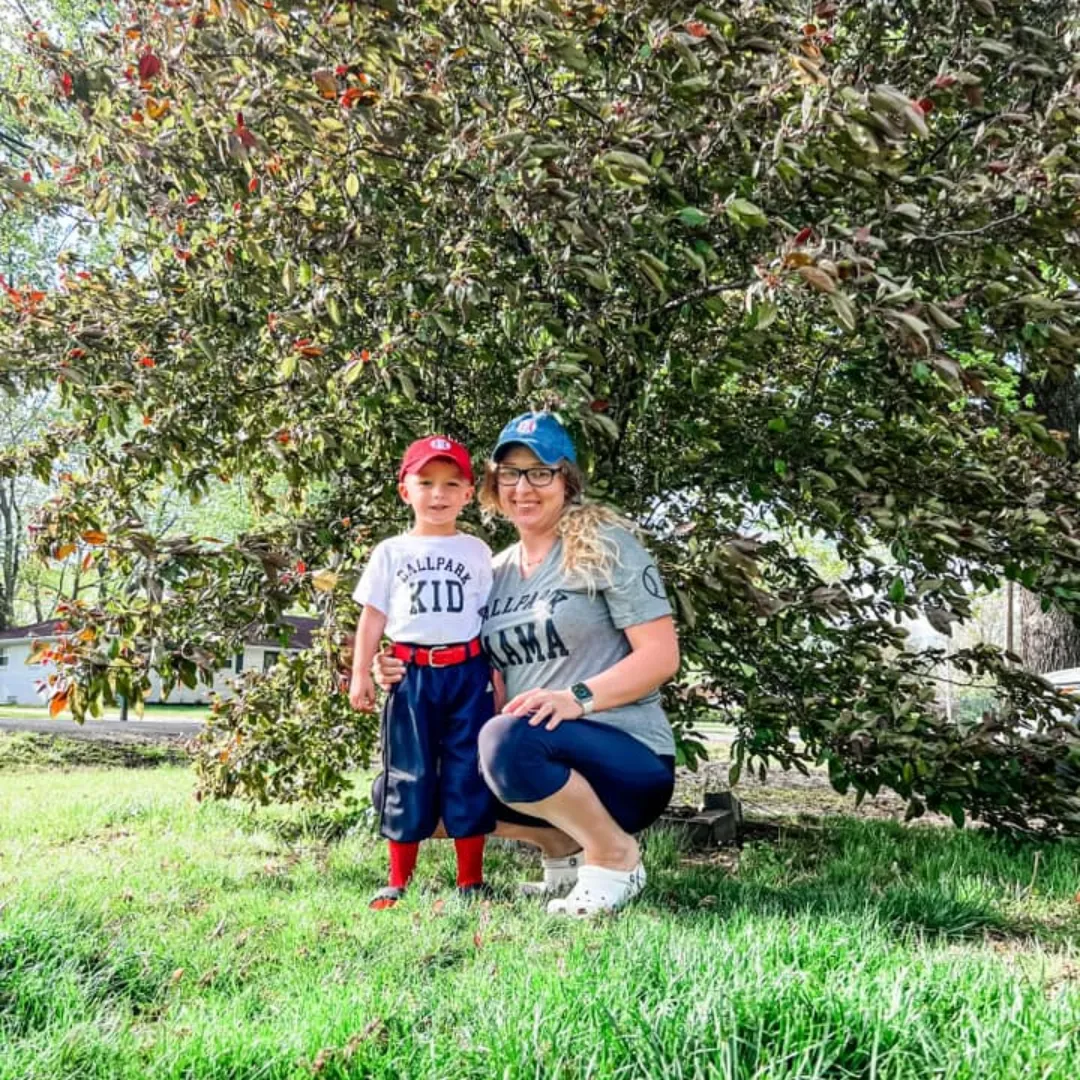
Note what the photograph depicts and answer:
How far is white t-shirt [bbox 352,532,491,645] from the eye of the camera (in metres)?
3.38

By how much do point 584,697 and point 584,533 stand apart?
531mm

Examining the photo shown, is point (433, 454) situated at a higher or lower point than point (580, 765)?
higher

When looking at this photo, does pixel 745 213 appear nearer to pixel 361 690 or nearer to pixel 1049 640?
pixel 361 690

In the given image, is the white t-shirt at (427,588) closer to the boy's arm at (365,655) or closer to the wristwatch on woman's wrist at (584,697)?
the boy's arm at (365,655)

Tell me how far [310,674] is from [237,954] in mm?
2007

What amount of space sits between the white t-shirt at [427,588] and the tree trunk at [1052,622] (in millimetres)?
4954

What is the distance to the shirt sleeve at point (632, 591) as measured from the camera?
3.14m

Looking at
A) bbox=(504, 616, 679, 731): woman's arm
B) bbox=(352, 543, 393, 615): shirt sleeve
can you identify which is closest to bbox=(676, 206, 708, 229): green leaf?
bbox=(504, 616, 679, 731): woman's arm

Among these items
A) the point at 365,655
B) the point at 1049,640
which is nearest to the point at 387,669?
the point at 365,655

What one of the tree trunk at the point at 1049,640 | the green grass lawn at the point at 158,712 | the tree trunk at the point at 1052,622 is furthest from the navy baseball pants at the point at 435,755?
the green grass lawn at the point at 158,712

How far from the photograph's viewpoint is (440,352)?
3900 millimetres

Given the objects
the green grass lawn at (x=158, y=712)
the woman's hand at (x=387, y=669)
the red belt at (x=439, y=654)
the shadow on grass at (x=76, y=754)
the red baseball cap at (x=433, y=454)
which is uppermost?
the red baseball cap at (x=433, y=454)

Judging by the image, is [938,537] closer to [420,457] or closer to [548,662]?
[548,662]

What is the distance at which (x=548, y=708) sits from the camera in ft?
9.84
